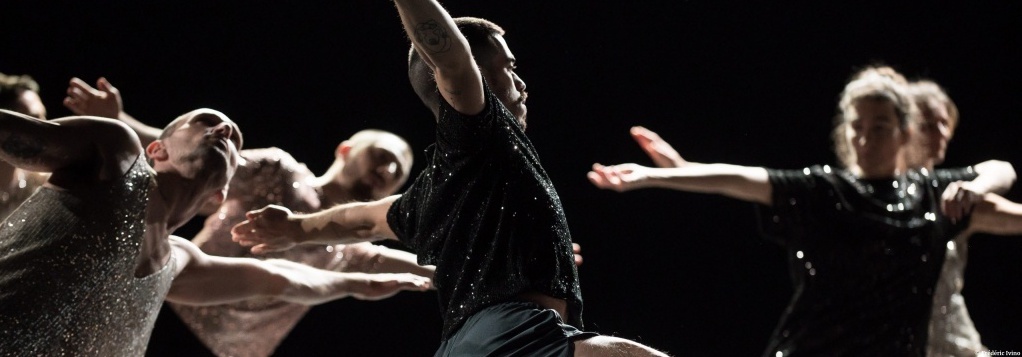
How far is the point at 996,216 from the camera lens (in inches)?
111

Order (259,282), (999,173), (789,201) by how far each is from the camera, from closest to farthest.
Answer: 1. (259,282)
2. (789,201)
3. (999,173)

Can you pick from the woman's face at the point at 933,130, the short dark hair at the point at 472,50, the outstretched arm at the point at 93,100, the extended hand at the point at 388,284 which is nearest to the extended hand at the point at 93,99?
the outstretched arm at the point at 93,100

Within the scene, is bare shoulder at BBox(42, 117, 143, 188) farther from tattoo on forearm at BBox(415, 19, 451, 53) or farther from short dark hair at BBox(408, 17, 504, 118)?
tattoo on forearm at BBox(415, 19, 451, 53)

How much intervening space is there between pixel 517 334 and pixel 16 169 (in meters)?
1.95

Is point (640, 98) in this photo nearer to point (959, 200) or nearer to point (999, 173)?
point (999, 173)

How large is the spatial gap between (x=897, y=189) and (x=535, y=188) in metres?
1.58

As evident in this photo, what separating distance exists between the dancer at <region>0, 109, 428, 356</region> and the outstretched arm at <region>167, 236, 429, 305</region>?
2.9 inches

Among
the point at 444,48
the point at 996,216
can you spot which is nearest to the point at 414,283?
the point at 444,48

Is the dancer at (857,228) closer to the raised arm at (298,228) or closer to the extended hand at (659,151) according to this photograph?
the extended hand at (659,151)

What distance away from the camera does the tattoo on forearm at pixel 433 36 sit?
1469 mm

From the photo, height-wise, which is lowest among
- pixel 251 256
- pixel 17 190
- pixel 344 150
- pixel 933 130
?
pixel 251 256

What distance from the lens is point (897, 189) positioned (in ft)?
9.07

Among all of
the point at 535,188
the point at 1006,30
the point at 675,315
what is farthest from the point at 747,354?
the point at 535,188

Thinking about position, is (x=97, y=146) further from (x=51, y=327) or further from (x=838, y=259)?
(x=838, y=259)
